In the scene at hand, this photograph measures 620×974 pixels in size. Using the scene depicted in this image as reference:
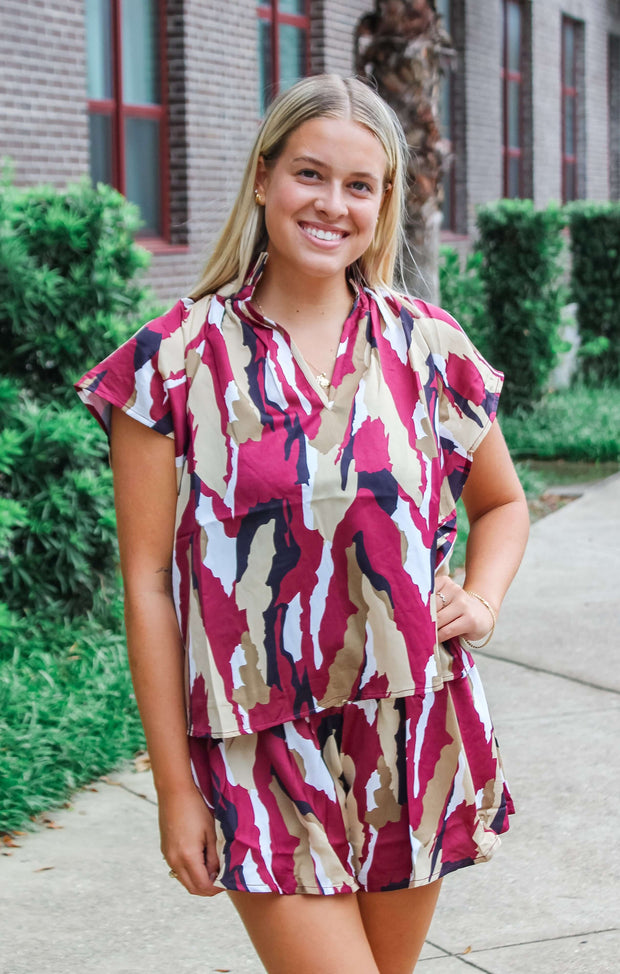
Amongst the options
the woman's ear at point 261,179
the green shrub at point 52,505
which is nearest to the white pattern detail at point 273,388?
the woman's ear at point 261,179

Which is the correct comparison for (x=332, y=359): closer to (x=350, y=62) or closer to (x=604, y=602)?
(x=604, y=602)

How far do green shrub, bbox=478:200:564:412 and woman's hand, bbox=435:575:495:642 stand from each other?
30.4 ft

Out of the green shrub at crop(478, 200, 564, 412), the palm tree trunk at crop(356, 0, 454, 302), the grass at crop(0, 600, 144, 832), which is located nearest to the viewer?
the grass at crop(0, 600, 144, 832)

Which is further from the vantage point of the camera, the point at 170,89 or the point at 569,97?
the point at 569,97

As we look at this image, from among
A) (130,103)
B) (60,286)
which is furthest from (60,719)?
(130,103)

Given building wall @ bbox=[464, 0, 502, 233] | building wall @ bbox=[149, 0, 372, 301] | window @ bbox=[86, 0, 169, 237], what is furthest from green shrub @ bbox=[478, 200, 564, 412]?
building wall @ bbox=[464, 0, 502, 233]

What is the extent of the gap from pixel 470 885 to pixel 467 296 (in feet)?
27.3

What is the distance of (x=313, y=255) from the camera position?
2.17 meters

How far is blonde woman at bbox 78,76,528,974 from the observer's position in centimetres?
205

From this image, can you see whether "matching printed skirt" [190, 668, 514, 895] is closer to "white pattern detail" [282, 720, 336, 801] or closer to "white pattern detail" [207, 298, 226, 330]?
"white pattern detail" [282, 720, 336, 801]

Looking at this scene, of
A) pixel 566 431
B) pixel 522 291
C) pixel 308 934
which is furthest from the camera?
pixel 522 291

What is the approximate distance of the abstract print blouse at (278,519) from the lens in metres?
2.05

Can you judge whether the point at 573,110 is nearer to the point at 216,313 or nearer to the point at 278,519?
the point at 216,313

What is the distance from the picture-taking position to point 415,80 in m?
7.94
